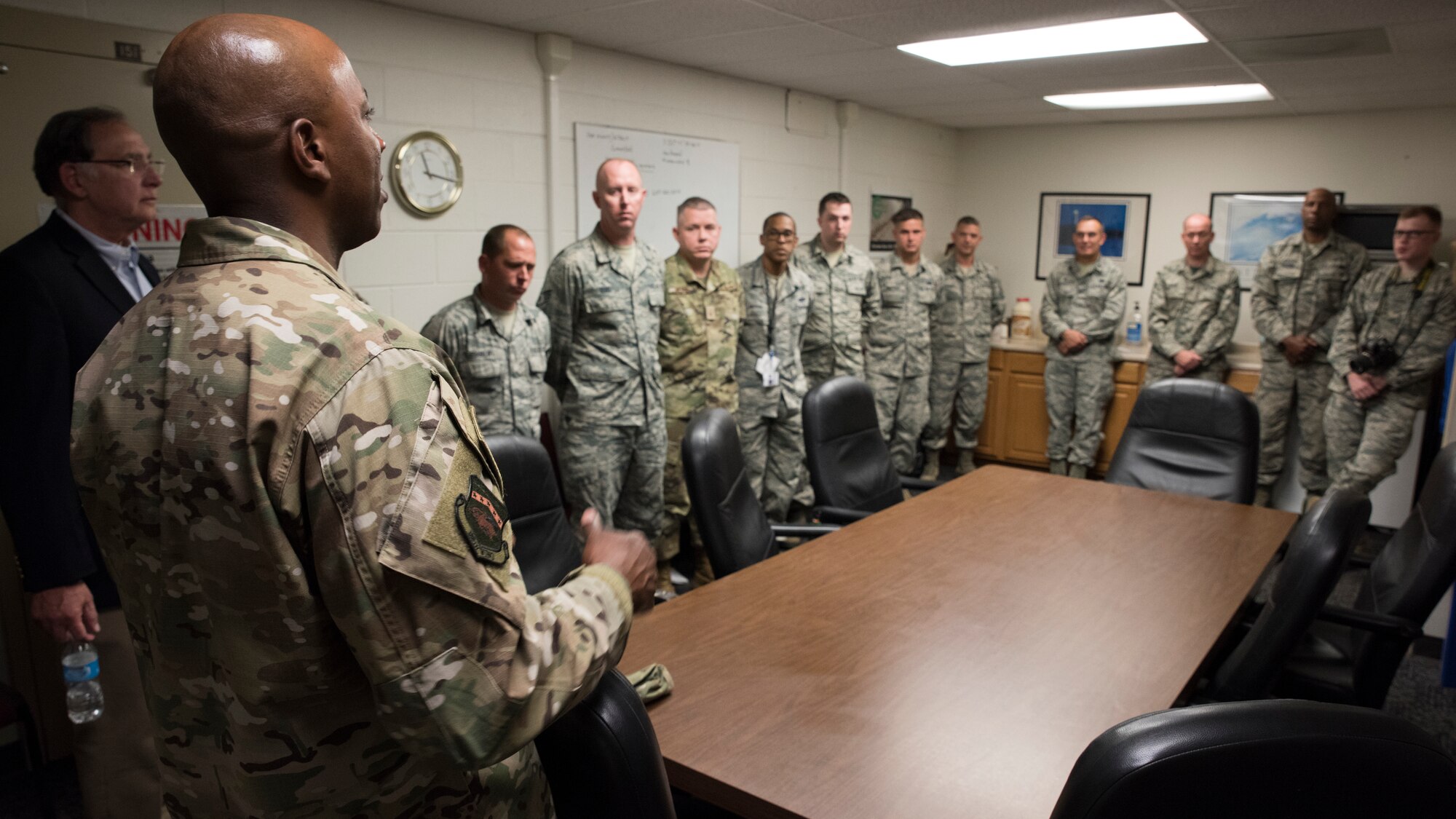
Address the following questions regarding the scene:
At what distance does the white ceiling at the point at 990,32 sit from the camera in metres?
3.26

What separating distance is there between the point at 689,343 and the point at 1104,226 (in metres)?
3.99

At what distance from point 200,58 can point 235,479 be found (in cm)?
38

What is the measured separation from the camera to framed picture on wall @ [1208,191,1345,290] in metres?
5.92

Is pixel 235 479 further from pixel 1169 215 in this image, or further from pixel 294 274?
pixel 1169 215

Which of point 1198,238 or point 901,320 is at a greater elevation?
point 1198,238

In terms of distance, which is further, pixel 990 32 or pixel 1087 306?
pixel 1087 306

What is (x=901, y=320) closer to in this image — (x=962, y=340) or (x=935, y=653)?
(x=962, y=340)

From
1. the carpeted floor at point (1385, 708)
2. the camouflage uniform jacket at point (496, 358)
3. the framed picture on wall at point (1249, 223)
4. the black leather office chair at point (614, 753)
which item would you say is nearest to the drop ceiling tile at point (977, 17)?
the camouflage uniform jacket at point (496, 358)

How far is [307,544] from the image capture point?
2.66 ft

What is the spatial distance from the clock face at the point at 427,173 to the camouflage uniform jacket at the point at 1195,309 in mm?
4225

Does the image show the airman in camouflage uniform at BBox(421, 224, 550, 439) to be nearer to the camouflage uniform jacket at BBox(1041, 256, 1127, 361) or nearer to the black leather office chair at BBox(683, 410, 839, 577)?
the black leather office chair at BBox(683, 410, 839, 577)

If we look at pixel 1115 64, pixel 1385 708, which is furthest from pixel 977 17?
pixel 1385 708

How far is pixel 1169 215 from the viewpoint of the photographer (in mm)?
6367

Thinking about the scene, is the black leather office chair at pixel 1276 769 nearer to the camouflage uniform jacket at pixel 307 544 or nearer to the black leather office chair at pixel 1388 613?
the camouflage uniform jacket at pixel 307 544
